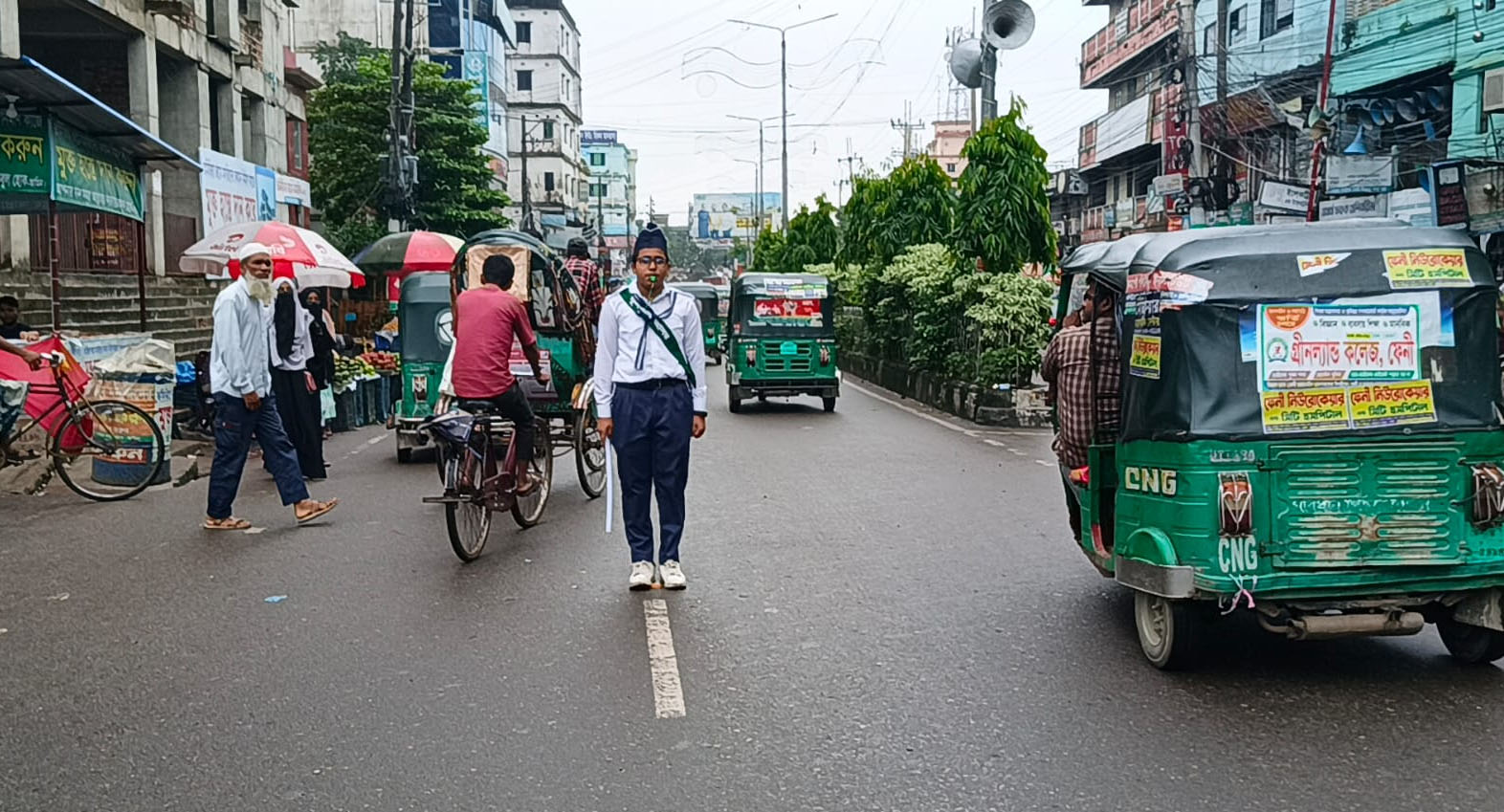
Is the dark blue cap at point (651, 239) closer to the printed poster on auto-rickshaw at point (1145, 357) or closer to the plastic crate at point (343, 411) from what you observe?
the printed poster on auto-rickshaw at point (1145, 357)

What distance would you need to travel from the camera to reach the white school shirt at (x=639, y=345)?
24.2 feet

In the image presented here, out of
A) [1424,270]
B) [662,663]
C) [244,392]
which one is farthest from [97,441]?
[1424,270]

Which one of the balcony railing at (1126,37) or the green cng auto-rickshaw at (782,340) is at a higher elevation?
the balcony railing at (1126,37)

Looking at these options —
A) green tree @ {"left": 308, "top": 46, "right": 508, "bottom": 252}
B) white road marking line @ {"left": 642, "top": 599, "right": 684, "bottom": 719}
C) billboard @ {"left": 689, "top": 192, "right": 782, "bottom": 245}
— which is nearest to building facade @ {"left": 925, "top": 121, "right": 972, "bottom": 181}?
billboard @ {"left": 689, "top": 192, "right": 782, "bottom": 245}

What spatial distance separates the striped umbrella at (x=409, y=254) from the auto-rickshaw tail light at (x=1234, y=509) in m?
15.7

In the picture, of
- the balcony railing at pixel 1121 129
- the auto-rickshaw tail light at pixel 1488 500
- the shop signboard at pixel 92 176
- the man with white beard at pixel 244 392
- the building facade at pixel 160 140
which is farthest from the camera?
the balcony railing at pixel 1121 129

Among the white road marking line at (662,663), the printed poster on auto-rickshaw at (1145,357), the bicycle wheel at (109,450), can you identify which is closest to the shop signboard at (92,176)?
the bicycle wheel at (109,450)

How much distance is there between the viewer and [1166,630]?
5.74 metres

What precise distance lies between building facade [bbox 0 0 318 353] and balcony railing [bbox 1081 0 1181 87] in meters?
25.5

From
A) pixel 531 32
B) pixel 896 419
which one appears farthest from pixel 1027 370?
pixel 531 32

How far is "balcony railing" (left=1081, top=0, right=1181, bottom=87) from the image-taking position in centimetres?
4272

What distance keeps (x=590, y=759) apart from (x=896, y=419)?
1561 cm

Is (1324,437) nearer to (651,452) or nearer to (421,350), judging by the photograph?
(651,452)

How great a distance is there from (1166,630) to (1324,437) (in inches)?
40.2
